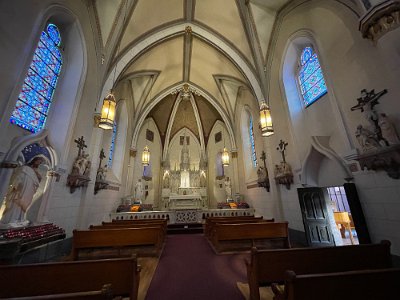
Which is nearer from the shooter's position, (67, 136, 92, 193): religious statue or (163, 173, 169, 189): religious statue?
(67, 136, 92, 193): religious statue

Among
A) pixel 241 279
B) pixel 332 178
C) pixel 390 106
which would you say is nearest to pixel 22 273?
pixel 241 279

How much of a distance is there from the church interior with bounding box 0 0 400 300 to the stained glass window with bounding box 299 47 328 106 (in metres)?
0.07

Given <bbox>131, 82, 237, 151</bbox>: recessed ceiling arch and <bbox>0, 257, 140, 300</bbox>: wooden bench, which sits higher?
<bbox>131, 82, 237, 151</bbox>: recessed ceiling arch

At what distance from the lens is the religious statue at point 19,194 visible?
410cm

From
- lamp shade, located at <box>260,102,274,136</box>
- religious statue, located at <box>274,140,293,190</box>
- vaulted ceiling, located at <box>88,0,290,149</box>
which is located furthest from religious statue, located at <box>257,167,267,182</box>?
vaulted ceiling, located at <box>88,0,290,149</box>

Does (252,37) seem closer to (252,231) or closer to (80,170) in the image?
(252,231)

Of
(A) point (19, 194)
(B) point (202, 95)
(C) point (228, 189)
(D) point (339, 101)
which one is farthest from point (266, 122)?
(B) point (202, 95)

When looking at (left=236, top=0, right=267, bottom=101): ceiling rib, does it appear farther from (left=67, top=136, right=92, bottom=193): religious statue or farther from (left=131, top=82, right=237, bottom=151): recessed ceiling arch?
(left=67, top=136, right=92, bottom=193): religious statue

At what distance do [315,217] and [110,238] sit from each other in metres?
6.73

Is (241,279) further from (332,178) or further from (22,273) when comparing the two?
(332,178)

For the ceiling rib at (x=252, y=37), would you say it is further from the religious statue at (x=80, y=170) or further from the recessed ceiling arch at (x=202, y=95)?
the religious statue at (x=80, y=170)

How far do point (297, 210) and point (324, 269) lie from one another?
469 cm

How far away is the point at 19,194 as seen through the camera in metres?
4.23

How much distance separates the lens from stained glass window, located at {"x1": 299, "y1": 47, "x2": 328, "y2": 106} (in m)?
6.18
